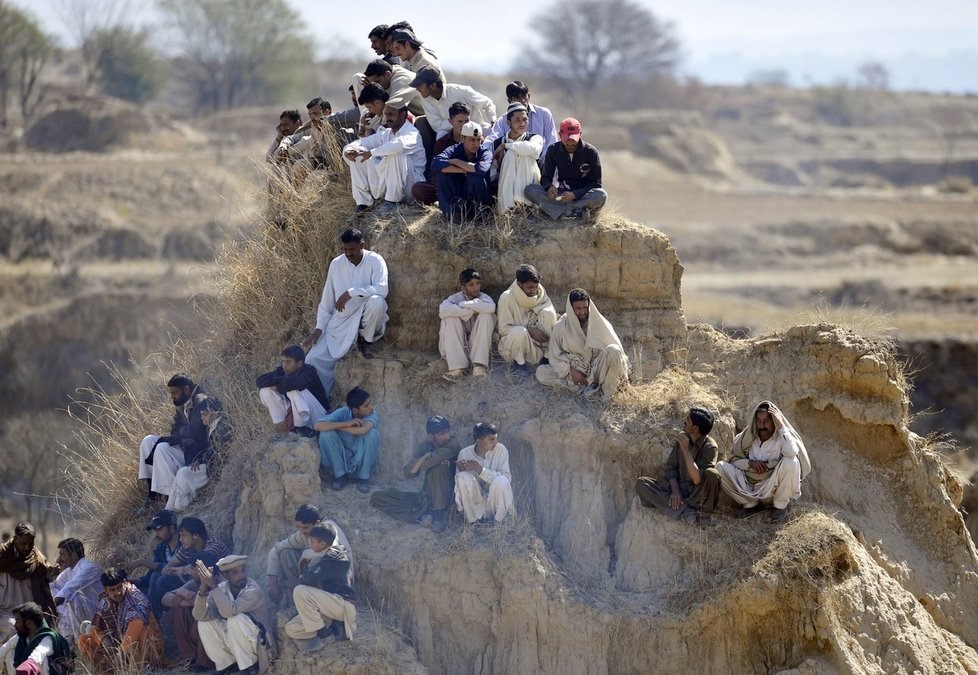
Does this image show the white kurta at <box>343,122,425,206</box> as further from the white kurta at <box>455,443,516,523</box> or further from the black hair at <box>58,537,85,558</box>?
the black hair at <box>58,537,85,558</box>

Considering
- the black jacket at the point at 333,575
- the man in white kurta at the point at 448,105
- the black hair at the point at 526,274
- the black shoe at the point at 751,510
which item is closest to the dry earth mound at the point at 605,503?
the black shoe at the point at 751,510

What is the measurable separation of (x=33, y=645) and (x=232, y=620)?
143 centimetres

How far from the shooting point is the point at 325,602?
8266 mm

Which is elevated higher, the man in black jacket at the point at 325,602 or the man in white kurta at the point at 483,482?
the man in white kurta at the point at 483,482

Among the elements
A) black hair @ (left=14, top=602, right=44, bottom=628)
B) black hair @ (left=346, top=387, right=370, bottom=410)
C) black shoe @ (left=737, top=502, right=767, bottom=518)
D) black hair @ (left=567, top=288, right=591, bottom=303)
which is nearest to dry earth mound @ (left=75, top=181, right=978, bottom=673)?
black shoe @ (left=737, top=502, right=767, bottom=518)

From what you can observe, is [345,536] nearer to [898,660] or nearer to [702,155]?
[898,660]

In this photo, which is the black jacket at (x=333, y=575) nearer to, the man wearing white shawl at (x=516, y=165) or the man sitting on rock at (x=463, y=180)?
the man sitting on rock at (x=463, y=180)

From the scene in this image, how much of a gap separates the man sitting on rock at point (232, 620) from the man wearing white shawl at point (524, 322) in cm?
268

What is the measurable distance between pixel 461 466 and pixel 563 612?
1264mm

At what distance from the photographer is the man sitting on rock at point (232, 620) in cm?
836

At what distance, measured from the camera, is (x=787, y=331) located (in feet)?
33.3

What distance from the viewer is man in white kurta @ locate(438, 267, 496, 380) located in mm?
9586

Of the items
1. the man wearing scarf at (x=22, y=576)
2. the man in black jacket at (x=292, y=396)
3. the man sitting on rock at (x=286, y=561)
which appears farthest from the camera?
the man in black jacket at (x=292, y=396)

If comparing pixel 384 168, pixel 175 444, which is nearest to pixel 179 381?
pixel 175 444
